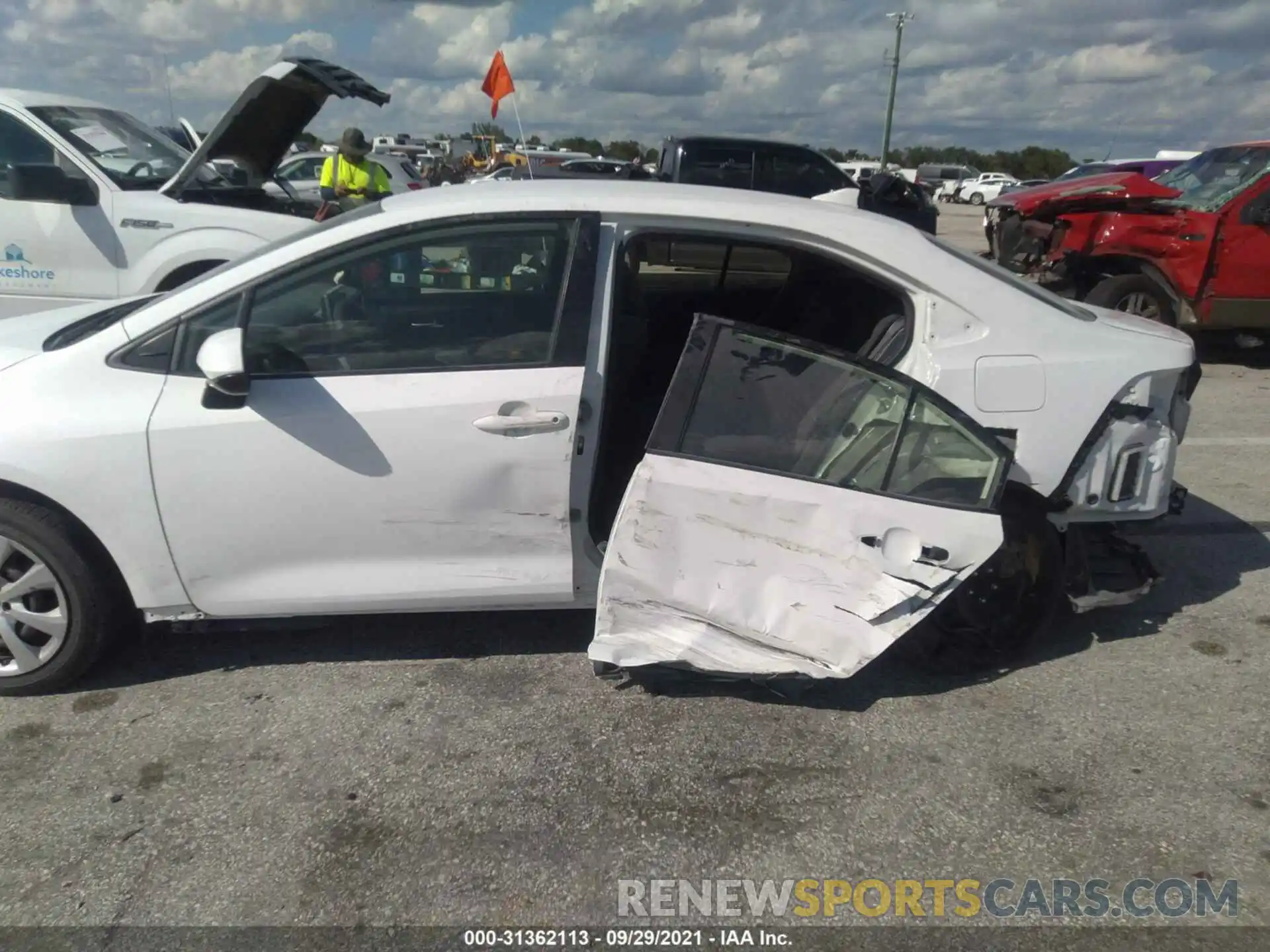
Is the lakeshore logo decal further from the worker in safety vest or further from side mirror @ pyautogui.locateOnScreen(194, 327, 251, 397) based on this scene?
side mirror @ pyautogui.locateOnScreen(194, 327, 251, 397)

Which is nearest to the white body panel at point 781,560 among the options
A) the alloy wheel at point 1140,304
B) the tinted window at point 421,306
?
the tinted window at point 421,306

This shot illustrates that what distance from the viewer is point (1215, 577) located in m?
4.46

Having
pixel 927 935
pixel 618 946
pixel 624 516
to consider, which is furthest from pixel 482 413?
pixel 927 935

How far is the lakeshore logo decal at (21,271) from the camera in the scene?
6.73 meters

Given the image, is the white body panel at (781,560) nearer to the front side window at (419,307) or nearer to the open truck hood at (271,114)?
the front side window at (419,307)

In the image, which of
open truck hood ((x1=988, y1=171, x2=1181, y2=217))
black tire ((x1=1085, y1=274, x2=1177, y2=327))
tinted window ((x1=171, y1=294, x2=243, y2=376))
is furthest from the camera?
open truck hood ((x1=988, y1=171, x2=1181, y2=217))

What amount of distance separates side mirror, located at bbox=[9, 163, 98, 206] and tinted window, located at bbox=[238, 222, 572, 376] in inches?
171

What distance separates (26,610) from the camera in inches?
128

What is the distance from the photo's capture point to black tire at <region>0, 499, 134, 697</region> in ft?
10.4

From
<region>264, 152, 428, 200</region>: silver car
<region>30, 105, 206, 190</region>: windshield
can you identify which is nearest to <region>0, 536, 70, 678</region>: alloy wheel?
<region>30, 105, 206, 190</region>: windshield

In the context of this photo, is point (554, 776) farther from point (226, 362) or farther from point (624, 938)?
point (226, 362)

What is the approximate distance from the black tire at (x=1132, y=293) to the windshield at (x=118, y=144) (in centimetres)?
742

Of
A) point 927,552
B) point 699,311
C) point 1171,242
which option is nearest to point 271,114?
point 699,311

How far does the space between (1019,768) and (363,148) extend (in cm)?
765
